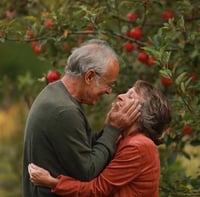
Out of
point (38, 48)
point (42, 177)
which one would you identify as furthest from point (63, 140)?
point (38, 48)

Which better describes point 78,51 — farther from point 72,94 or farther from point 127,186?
point 127,186

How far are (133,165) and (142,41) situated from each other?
1.84 m

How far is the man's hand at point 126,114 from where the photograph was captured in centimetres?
423

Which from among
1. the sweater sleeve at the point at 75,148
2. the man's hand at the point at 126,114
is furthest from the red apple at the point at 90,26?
the sweater sleeve at the point at 75,148

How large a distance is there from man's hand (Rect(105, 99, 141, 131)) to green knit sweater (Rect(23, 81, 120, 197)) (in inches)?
1.7

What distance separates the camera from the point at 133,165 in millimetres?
4188

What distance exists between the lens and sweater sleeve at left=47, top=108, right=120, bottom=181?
406cm

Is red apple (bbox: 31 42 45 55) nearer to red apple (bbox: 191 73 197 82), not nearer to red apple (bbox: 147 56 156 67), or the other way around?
red apple (bbox: 147 56 156 67)

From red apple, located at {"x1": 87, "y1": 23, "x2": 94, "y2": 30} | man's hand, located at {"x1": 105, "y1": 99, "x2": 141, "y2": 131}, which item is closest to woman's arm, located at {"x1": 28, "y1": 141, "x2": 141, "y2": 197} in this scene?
man's hand, located at {"x1": 105, "y1": 99, "x2": 141, "y2": 131}

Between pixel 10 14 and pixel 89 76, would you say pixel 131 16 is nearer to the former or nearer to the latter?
pixel 10 14

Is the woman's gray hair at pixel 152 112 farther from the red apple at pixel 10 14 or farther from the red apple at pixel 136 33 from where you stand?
the red apple at pixel 10 14

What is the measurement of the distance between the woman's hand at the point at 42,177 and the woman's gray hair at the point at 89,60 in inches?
22.3

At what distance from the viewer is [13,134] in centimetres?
1082

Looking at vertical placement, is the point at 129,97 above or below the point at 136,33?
above
